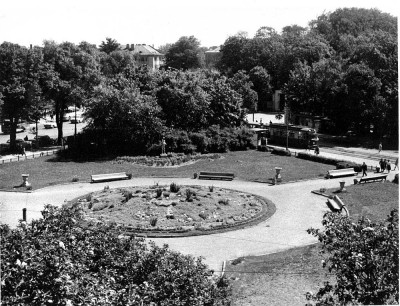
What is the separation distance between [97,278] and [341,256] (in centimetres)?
578

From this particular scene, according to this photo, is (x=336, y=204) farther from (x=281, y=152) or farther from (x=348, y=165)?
(x=281, y=152)

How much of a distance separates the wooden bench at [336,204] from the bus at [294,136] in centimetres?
1919

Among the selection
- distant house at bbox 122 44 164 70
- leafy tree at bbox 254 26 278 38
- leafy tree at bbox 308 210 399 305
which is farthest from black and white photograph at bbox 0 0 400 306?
distant house at bbox 122 44 164 70

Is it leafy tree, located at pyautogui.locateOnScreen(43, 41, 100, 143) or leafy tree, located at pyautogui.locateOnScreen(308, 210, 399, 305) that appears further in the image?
leafy tree, located at pyautogui.locateOnScreen(43, 41, 100, 143)

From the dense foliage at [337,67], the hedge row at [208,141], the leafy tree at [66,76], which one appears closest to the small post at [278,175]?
the hedge row at [208,141]

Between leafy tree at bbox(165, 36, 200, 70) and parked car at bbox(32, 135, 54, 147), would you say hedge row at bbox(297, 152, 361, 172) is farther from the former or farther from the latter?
leafy tree at bbox(165, 36, 200, 70)

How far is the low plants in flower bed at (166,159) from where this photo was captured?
4259cm

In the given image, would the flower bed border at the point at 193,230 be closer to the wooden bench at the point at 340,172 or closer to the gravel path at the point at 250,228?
the gravel path at the point at 250,228

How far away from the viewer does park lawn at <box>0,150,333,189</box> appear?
3734 centimetres

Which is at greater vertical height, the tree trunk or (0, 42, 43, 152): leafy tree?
(0, 42, 43, 152): leafy tree

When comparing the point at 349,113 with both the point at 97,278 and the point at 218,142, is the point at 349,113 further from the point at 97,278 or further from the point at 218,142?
the point at 97,278

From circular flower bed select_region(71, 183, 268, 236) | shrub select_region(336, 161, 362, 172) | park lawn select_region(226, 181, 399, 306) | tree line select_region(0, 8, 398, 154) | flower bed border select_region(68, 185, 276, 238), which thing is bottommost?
park lawn select_region(226, 181, 399, 306)

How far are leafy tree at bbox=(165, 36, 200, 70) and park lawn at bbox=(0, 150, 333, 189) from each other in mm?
64627

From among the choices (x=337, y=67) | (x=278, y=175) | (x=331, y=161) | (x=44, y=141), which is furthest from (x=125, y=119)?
(x=337, y=67)
